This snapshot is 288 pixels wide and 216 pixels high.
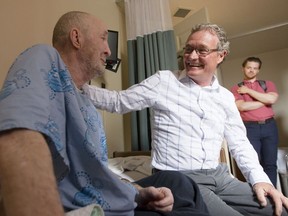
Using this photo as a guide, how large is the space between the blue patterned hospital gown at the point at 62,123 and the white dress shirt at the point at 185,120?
0.48 m

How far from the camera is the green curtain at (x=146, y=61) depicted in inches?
72.7

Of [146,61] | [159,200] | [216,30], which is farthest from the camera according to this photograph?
[146,61]

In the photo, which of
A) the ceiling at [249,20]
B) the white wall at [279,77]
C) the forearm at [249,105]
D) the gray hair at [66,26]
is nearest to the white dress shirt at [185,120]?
the gray hair at [66,26]

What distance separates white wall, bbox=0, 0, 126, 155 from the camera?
110 centimetres

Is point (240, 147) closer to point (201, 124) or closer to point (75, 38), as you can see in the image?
point (201, 124)

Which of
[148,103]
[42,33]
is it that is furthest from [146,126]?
[42,33]

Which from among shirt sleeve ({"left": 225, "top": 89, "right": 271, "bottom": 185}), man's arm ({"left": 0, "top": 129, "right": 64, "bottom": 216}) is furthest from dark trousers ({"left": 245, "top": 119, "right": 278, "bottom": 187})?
man's arm ({"left": 0, "top": 129, "right": 64, "bottom": 216})

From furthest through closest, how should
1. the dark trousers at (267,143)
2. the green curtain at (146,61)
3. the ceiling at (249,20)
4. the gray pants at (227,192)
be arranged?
the ceiling at (249,20), the dark trousers at (267,143), the green curtain at (146,61), the gray pants at (227,192)

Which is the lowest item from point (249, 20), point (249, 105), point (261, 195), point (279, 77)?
point (261, 195)

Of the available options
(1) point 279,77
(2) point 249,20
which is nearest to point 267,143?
(2) point 249,20

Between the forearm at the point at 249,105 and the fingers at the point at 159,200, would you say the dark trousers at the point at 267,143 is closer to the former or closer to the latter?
the forearm at the point at 249,105

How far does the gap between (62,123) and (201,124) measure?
0.75 meters

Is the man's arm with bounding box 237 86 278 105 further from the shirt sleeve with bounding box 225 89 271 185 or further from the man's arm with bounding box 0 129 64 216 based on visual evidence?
the man's arm with bounding box 0 129 64 216

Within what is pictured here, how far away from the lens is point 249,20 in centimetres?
286
